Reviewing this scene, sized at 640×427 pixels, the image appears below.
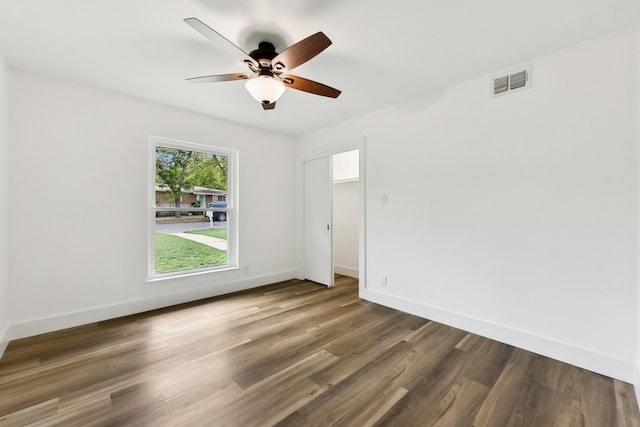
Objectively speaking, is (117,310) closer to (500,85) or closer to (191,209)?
(191,209)

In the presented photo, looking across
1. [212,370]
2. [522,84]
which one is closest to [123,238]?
[212,370]

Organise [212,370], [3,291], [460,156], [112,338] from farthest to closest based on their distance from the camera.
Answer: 1. [460,156]
2. [112,338]
3. [3,291]
4. [212,370]

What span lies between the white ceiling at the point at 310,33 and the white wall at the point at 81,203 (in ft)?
1.11

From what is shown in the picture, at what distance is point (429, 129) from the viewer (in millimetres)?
3072

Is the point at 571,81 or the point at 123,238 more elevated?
the point at 571,81

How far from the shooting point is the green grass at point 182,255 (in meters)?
3.50

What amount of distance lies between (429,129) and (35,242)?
422 centimetres

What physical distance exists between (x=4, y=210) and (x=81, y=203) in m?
0.54

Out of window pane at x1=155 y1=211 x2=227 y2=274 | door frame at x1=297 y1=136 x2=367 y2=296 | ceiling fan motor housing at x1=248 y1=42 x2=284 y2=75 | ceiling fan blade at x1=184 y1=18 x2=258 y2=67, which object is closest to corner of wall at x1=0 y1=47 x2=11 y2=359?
window pane at x1=155 y1=211 x2=227 y2=274

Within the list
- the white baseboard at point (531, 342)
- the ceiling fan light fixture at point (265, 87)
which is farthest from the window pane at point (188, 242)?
the white baseboard at point (531, 342)

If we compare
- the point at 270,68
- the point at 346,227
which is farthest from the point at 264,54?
the point at 346,227

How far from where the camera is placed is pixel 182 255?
3.72 meters

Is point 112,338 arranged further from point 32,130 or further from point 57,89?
point 57,89

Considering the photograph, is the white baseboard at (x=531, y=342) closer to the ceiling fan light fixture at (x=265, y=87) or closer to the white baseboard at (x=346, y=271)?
the white baseboard at (x=346, y=271)
